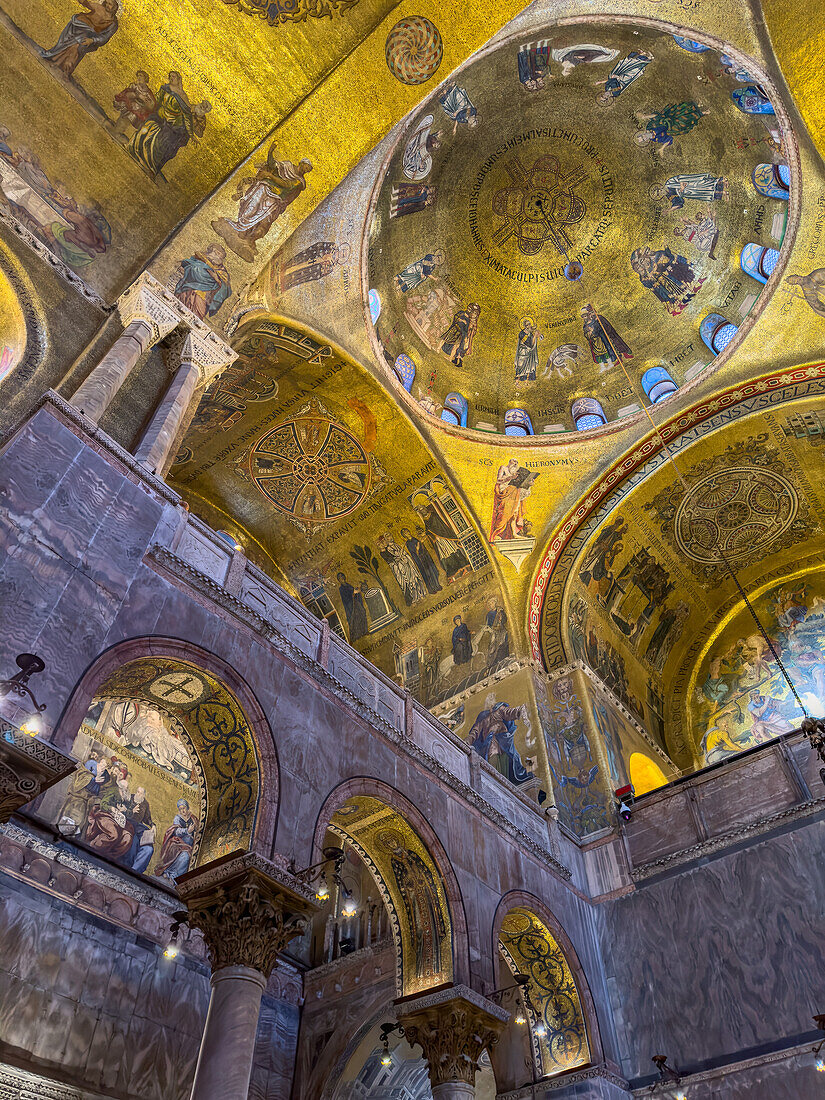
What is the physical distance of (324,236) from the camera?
41.0 ft

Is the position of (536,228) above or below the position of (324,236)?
above

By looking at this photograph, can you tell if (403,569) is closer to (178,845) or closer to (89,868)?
(178,845)

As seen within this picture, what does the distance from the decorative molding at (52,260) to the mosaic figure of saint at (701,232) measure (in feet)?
35.3

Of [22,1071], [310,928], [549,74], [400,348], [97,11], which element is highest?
[549,74]

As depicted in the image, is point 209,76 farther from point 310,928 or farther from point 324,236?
point 310,928

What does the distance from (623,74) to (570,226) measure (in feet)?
8.92

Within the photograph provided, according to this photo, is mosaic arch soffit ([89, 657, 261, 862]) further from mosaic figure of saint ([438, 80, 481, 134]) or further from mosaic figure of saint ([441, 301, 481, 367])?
mosaic figure of saint ([438, 80, 481, 134])

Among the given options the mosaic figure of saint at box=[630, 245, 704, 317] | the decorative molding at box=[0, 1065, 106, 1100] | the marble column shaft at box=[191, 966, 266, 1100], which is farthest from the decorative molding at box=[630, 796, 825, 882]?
the mosaic figure of saint at box=[630, 245, 704, 317]

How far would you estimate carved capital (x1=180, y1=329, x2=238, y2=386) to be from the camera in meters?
9.44

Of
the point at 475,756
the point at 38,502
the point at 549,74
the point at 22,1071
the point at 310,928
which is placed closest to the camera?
the point at 38,502

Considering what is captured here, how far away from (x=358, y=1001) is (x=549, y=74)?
14.8 meters

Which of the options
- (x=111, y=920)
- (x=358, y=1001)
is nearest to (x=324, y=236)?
(x=111, y=920)

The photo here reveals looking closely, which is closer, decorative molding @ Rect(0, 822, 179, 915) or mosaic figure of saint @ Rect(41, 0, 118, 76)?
decorative molding @ Rect(0, 822, 179, 915)

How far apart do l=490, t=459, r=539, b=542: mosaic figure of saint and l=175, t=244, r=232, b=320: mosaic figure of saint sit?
6.20 meters
